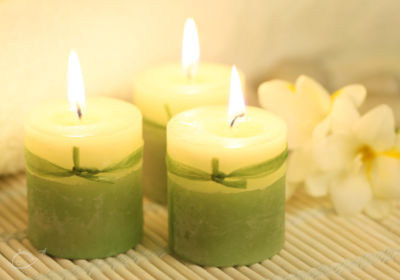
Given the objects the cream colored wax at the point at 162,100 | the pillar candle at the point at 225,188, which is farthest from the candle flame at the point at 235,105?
the cream colored wax at the point at 162,100

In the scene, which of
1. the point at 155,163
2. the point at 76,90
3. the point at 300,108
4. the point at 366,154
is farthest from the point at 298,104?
the point at 76,90

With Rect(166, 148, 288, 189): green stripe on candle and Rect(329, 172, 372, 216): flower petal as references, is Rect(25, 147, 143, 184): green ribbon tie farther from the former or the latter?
Rect(329, 172, 372, 216): flower petal

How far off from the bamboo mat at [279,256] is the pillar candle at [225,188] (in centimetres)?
2

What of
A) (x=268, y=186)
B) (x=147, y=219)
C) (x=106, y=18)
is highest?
(x=106, y=18)

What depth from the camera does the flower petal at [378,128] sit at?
0.95 metres

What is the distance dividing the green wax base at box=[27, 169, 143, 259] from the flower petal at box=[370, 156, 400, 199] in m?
0.34

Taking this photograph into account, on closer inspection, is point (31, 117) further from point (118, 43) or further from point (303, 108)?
point (303, 108)

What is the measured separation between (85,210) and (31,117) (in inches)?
5.6

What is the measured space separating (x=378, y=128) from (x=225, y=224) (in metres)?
0.25

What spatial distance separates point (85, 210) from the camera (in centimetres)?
90

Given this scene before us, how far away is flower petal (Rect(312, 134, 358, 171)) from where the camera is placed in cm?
99

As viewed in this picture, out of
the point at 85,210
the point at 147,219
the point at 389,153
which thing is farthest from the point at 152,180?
the point at 389,153

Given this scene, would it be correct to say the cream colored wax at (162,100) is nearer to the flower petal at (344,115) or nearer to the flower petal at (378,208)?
the flower petal at (344,115)

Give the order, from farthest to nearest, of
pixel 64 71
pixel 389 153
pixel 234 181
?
Result: pixel 64 71
pixel 389 153
pixel 234 181
